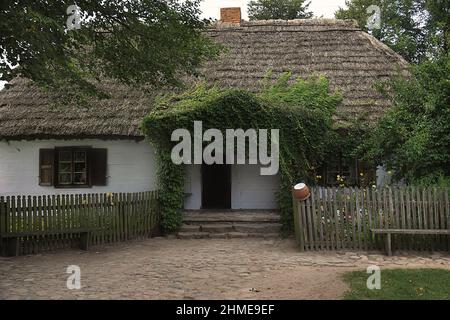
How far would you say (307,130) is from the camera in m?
10.5

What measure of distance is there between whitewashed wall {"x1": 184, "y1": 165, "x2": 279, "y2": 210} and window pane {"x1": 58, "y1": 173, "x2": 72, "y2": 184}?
3647 mm

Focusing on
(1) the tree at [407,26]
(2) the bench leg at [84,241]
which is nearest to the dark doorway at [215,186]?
(2) the bench leg at [84,241]

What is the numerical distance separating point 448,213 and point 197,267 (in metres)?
4.76

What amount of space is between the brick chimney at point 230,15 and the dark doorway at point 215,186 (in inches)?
287

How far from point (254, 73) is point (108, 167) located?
17.7 ft

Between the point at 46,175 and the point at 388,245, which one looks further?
the point at 46,175

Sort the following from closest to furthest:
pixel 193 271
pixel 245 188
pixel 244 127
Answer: pixel 193 271 → pixel 244 127 → pixel 245 188

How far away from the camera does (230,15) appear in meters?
17.6

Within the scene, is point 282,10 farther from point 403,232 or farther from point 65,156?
point 403,232

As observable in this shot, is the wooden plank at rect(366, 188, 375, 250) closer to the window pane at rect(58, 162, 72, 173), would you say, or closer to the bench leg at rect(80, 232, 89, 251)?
the bench leg at rect(80, 232, 89, 251)

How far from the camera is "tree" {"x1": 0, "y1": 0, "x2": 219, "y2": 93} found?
7.37 m

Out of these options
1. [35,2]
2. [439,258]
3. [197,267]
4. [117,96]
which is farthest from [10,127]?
[439,258]

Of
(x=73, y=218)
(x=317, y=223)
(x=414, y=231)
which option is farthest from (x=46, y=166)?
(x=414, y=231)

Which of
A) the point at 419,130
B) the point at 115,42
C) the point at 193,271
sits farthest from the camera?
the point at 419,130
